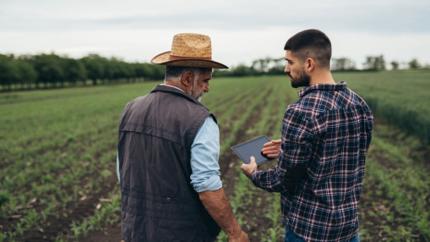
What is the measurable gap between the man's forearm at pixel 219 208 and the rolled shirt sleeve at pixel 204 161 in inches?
1.5

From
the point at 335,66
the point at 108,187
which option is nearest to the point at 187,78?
the point at 108,187

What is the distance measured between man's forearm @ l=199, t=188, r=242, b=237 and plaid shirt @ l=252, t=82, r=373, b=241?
27 centimetres

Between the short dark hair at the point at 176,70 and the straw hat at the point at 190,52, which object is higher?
the straw hat at the point at 190,52

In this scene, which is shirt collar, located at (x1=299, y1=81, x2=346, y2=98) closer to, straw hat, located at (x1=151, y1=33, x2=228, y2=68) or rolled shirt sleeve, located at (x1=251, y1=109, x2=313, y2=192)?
rolled shirt sleeve, located at (x1=251, y1=109, x2=313, y2=192)

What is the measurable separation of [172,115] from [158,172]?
35 cm

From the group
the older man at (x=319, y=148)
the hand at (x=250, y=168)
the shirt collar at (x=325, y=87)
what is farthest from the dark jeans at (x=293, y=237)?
the shirt collar at (x=325, y=87)

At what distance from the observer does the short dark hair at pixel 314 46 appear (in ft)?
8.41

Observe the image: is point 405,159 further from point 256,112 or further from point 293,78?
point 256,112

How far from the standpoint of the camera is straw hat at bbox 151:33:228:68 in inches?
113

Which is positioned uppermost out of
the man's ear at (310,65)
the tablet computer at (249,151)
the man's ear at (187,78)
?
the man's ear at (310,65)

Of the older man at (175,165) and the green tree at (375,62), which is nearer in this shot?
the older man at (175,165)

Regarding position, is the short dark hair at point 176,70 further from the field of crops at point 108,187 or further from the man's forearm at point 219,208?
the field of crops at point 108,187

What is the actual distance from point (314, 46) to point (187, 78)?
80 cm

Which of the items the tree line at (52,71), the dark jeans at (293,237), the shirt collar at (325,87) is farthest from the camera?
the tree line at (52,71)
